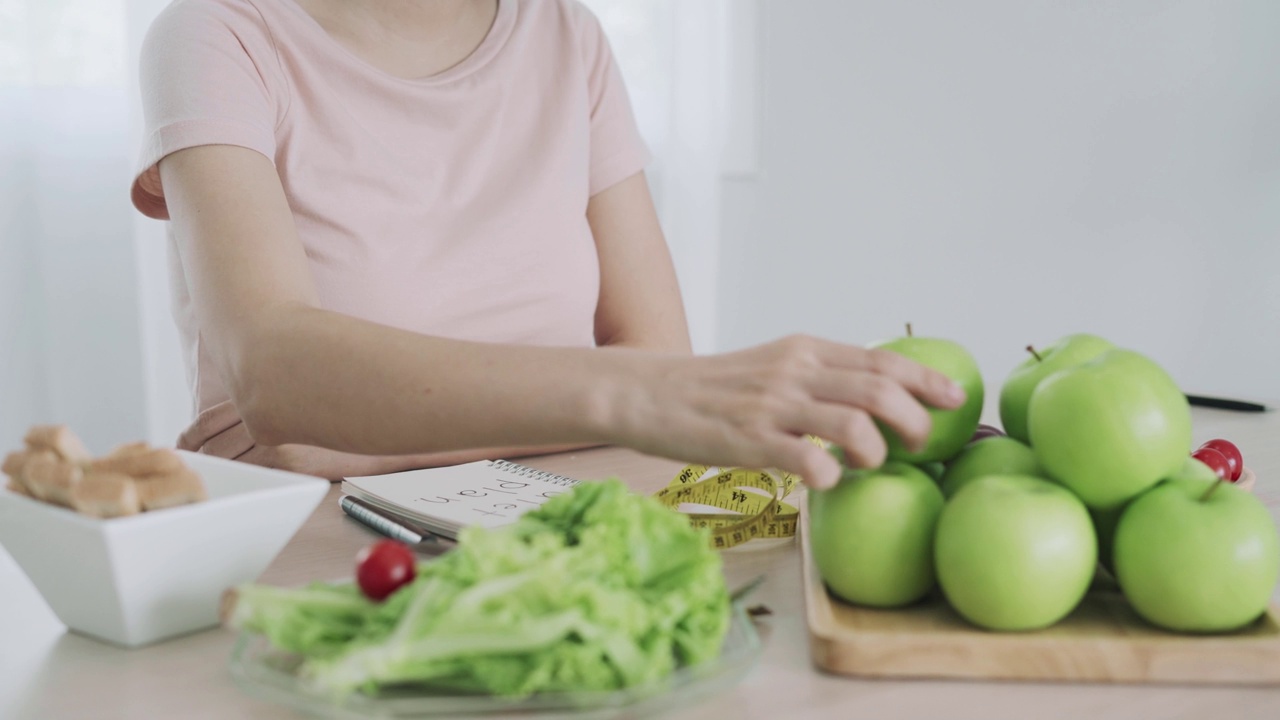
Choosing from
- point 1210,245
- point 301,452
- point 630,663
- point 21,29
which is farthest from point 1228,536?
point 1210,245

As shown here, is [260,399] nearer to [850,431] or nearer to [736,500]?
[736,500]

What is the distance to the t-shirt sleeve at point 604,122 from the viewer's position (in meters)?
1.66

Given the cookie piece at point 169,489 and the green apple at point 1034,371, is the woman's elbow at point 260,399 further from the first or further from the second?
the green apple at point 1034,371

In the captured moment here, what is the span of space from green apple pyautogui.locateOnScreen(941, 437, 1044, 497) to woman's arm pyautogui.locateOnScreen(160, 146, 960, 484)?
54mm

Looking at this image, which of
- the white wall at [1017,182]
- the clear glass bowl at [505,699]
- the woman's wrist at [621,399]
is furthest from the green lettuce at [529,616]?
the white wall at [1017,182]

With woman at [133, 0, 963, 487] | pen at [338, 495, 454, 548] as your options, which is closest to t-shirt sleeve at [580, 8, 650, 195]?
woman at [133, 0, 963, 487]

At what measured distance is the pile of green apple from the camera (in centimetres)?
64

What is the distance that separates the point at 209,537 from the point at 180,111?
654 millimetres

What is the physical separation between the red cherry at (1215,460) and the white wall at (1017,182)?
205 centimetres

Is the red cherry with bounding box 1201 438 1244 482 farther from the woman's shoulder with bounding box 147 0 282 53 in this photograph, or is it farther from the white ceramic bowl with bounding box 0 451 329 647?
the woman's shoulder with bounding box 147 0 282 53

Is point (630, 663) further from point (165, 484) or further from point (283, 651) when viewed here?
point (165, 484)

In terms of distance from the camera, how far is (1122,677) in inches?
25.1

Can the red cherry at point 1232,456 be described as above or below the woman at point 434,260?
below

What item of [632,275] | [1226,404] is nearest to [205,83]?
[632,275]
